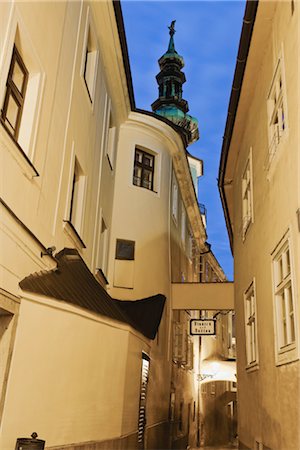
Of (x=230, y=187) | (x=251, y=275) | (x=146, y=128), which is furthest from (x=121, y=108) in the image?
(x=251, y=275)

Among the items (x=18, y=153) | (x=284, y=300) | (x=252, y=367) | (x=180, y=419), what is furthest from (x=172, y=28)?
(x=284, y=300)

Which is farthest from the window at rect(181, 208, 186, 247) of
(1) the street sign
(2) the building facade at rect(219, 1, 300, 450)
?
(2) the building facade at rect(219, 1, 300, 450)

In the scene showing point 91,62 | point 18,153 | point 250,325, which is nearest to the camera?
point 18,153

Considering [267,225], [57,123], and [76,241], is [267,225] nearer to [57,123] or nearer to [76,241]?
[76,241]

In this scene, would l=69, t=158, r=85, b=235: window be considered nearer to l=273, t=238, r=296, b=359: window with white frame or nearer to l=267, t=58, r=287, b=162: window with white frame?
l=267, t=58, r=287, b=162: window with white frame

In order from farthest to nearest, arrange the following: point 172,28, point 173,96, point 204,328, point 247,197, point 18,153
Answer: point 172,28, point 173,96, point 204,328, point 247,197, point 18,153

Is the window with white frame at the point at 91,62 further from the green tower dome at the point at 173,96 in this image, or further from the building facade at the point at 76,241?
the green tower dome at the point at 173,96

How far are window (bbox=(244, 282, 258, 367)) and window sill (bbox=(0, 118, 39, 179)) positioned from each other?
5.08 m

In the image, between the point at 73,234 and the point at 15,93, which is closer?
the point at 15,93

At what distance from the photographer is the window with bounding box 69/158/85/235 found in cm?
993

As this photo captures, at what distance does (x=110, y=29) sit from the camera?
37.9ft

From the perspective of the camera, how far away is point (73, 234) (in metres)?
9.13

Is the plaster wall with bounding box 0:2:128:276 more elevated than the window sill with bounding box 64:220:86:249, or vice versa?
the plaster wall with bounding box 0:2:128:276

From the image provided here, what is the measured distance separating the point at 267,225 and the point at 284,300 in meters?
1.58
